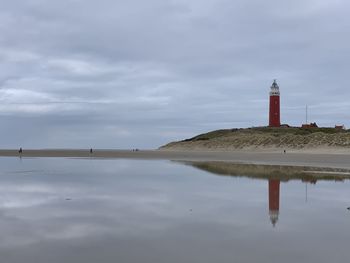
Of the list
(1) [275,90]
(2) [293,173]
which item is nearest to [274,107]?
(1) [275,90]

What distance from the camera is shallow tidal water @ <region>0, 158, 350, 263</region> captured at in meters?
7.30

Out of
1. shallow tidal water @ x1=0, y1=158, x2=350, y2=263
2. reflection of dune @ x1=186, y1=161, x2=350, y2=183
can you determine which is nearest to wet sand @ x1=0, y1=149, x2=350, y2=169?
reflection of dune @ x1=186, y1=161, x2=350, y2=183

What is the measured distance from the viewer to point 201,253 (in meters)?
7.36

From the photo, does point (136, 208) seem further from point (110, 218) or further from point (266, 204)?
point (266, 204)

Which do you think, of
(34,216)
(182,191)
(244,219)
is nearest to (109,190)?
(182,191)

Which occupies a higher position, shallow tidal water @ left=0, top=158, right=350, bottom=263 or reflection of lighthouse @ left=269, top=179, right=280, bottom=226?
reflection of lighthouse @ left=269, top=179, right=280, bottom=226

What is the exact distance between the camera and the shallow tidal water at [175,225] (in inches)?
287

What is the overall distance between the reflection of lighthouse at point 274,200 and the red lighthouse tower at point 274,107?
71.7 meters

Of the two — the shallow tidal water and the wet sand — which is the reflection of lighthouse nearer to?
the shallow tidal water

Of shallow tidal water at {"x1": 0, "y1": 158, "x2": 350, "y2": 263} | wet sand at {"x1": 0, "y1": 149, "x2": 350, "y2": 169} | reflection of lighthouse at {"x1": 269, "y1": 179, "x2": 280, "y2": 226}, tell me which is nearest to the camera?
shallow tidal water at {"x1": 0, "y1": 158, "x2": 350, "y2": 263}

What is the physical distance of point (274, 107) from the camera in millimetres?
90438

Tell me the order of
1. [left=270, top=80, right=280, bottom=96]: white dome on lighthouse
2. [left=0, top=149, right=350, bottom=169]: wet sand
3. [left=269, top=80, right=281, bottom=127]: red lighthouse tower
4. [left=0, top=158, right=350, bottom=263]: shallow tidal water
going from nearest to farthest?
[left=0, top=158, right=350, bottom=263]: shallow tidal water → [left=0, top=149, right=350, bottom=169]: wet sand → [left=269, top=80, right=281, bottom=127]: red lighthouse tower → [left=270, top=80, right=280, bottom=96]: white dome on lighthouse

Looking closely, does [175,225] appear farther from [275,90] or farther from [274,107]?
[275,90]

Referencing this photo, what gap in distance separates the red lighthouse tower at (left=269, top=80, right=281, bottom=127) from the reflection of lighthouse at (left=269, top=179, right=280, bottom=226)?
7167 cm
